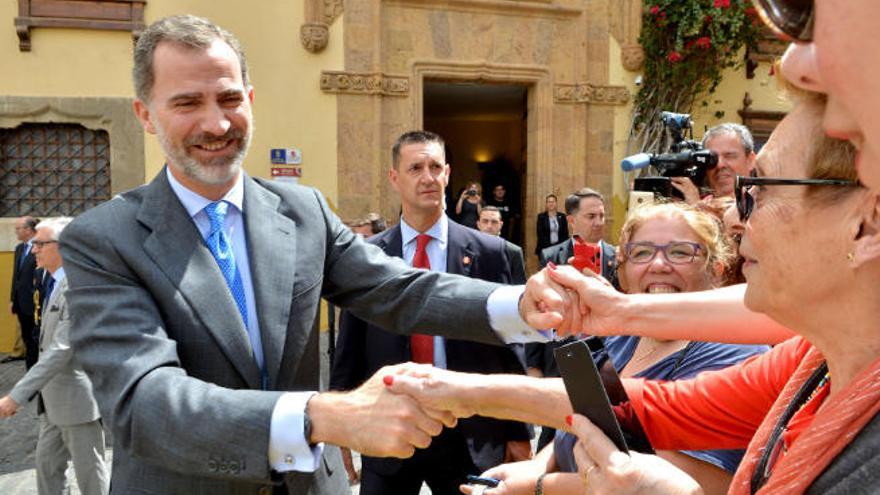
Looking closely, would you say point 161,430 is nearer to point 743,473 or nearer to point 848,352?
point 743,473

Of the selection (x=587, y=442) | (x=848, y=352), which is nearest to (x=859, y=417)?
(x=848, y=352)

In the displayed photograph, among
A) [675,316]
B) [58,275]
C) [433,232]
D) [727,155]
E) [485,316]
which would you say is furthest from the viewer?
[58,275]

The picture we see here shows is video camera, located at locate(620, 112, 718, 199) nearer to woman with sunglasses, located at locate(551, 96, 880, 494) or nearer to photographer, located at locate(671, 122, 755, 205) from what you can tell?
photographer, located at locate(671, 122, 755, 205)

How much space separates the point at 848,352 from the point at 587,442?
0.49 metres

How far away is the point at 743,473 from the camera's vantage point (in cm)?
125

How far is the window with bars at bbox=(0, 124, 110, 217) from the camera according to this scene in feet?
29.8

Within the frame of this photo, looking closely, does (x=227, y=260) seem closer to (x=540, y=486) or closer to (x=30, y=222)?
(x=540, y=486)

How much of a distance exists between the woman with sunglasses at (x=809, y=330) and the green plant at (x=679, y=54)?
9.47 metres

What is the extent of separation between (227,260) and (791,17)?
1480mm

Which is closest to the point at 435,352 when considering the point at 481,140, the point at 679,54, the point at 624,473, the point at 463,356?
the point at 463,356

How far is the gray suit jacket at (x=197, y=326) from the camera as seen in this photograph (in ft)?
Answer: 4.90

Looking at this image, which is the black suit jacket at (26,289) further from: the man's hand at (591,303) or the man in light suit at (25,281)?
the man's hand at (591,303)

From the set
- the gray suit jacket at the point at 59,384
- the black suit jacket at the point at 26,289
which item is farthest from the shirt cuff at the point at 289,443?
the black suit jacket at the point at 26,289

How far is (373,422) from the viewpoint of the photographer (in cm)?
148
